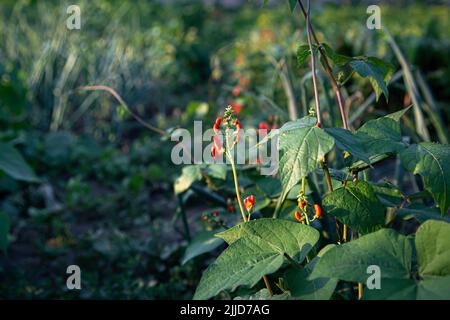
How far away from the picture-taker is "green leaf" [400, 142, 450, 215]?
121 cm

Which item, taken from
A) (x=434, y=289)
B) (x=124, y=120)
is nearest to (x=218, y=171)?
(x=434, y=289)

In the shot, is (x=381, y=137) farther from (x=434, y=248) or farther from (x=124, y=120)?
(x=124, y=120)

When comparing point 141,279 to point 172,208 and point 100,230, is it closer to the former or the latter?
point 100,230

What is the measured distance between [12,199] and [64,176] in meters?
0.53

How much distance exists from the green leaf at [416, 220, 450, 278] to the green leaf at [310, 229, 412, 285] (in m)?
0.03

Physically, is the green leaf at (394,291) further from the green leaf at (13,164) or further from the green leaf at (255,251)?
the green leaf at (13,164)

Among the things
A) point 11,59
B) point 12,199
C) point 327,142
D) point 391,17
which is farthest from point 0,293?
point 391,17

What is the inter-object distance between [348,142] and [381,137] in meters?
0.15

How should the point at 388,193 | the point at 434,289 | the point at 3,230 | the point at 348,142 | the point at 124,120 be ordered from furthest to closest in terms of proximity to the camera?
the point at 124,120 < the point at 3,230 < the point at 388,193 < the point at 348,142 < the point at 434,289

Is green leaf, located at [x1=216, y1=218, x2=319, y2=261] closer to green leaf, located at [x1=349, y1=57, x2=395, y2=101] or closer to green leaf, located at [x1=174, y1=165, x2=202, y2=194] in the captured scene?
green leaf, located at [x1=349, y1=57, x2=395, y2=101]

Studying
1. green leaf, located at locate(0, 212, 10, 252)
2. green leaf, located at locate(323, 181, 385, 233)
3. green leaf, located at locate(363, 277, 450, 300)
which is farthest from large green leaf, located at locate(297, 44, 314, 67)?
green leaf, located at locate(0, 212, 10, 252)

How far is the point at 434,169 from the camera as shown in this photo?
4.00ft

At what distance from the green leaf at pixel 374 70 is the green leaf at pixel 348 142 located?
16 cm

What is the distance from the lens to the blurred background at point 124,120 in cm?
230
